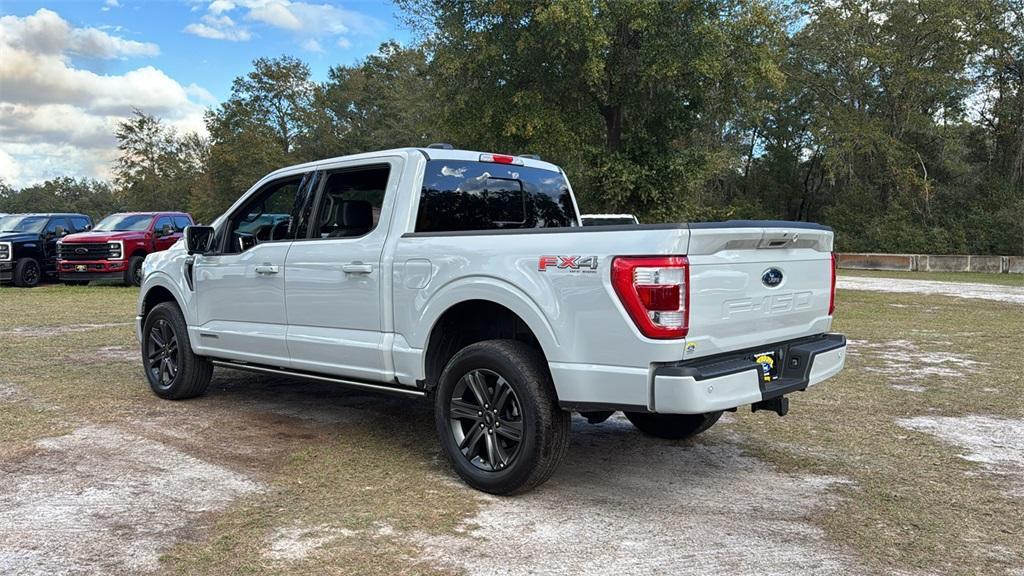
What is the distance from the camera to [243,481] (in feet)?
15.1

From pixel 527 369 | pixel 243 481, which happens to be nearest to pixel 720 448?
pixel 527 369

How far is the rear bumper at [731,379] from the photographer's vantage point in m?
3.77

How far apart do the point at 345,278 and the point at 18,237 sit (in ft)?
62.9

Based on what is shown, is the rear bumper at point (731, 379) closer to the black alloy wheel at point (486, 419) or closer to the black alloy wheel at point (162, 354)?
the black alloy wheel at point (486, 419)

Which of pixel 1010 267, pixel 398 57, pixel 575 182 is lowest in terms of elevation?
pixel 1010 267

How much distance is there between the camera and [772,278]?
4.33 metres

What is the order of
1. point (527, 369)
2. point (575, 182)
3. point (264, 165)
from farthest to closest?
1. point (264, 165)
2. point (575, 182)
3. point (527, 369)

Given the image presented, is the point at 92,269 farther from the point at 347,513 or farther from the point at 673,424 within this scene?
the point at 347,513

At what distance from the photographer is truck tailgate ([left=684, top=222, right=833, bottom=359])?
12.7ft

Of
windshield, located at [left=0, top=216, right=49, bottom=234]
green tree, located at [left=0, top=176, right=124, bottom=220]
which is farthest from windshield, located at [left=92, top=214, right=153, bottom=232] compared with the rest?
green tree, located at [left=0, top=176, right=124, bottom=220]

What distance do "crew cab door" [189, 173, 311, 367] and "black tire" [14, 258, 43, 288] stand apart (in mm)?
16692

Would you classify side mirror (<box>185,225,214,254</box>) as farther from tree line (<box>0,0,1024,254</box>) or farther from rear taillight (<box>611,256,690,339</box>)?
tree line (<box>0,0,1024,254</box>)

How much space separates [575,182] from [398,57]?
31.0m

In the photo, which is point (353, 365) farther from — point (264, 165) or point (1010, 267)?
point (264, 165)
